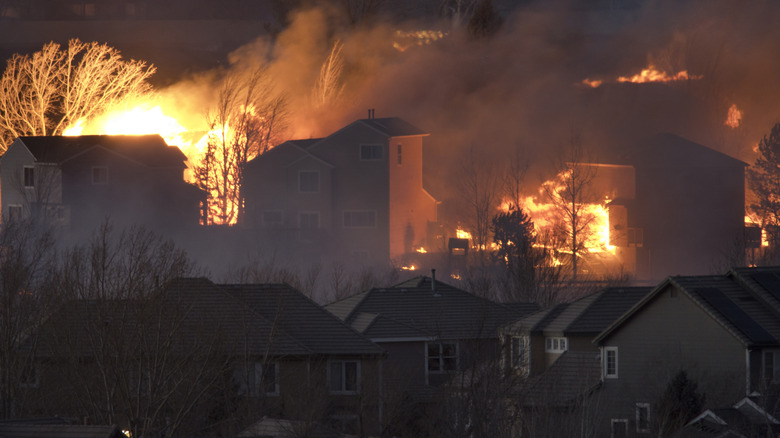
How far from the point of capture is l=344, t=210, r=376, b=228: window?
249 ft

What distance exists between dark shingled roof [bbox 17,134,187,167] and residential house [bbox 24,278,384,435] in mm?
37413

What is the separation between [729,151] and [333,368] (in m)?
65.9

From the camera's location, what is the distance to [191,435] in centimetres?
2947

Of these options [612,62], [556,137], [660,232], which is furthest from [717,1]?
[660,232]

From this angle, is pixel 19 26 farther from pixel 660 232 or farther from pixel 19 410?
pixel 19 410

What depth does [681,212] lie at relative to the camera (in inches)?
3061

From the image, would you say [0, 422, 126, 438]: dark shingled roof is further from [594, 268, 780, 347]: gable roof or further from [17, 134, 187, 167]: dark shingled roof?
[17, 134, 187, 167]: dark shingled roof

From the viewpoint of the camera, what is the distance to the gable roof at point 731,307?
33094 millimetres

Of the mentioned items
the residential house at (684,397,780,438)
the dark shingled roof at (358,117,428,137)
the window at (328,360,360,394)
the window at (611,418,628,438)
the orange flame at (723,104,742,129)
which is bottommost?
the window at (611,418,628,438)

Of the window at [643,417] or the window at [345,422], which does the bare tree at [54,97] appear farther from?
the window at [643,417]

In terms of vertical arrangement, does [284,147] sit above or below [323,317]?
above

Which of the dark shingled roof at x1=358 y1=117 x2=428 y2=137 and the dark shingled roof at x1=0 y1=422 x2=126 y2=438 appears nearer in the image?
the dark shingled roof at x1=0 y1=422 x2=126 y2=438

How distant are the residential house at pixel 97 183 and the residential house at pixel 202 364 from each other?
3616cm

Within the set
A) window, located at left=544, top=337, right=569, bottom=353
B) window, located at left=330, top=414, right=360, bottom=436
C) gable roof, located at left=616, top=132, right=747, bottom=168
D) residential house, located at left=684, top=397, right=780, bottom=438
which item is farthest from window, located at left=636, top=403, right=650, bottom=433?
gable roof, located at left=616, top=132, right=747, bottom=168
